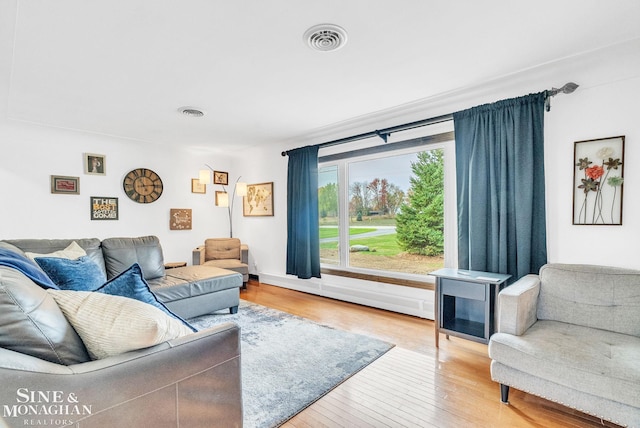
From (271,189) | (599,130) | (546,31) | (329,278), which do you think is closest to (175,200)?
(271,189)

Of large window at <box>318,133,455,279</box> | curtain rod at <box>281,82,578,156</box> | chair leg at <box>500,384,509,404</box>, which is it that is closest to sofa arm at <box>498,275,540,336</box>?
chair leg at <box>500,384,509,404</box>

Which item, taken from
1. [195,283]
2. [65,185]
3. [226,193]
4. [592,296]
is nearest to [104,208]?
[65,185]

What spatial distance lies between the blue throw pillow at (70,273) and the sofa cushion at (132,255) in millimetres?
679

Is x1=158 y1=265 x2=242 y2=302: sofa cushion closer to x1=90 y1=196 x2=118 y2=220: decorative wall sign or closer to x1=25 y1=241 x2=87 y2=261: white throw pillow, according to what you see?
x1=25 y1=241 x2=87 y2=261: white throw pillow

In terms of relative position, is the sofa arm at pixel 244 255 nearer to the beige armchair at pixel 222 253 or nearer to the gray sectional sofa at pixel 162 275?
the beige armchair at pixel 222 253

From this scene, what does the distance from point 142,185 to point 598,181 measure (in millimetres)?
5329

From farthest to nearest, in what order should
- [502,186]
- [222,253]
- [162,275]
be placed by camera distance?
[222,253]
[162,275]
[502,186]

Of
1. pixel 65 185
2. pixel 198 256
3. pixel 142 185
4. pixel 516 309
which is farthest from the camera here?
pixel 198 256

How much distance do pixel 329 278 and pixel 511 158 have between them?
103 inches

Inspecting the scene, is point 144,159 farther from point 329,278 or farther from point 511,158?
point 511,158

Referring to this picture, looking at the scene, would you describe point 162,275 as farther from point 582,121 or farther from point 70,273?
point 582,121

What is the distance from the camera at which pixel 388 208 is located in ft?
12.1

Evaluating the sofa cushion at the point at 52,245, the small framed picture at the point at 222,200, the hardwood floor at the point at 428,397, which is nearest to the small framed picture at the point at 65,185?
the sofa cushion at the point at 52,245

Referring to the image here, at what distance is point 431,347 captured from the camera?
2.56 meters
